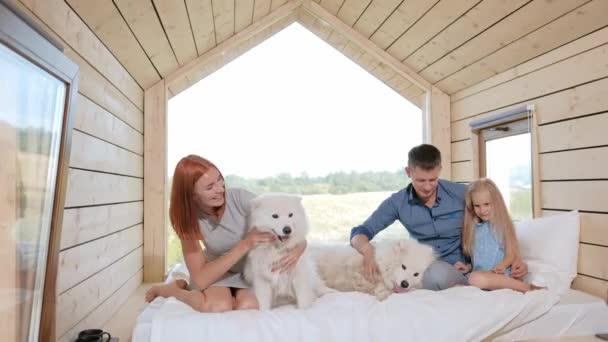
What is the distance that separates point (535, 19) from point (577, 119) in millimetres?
587

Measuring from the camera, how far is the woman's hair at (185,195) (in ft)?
6.37

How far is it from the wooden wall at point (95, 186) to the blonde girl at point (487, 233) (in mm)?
1856

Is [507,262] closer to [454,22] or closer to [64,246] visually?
[454,22]

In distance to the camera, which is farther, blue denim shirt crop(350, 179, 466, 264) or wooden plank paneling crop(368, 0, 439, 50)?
wooden plank paneling crop(368, 0, 439, 50)

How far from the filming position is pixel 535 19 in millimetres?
2553

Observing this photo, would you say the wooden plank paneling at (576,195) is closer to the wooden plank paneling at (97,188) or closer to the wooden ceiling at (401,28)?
the wooden ceiling at (401,28)

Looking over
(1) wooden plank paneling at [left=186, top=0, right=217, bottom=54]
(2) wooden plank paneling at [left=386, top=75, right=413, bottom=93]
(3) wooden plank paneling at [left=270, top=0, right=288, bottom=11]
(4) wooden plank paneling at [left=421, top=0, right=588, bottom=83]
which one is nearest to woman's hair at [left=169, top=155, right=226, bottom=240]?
(1) wooden plank paneling at [left=186, top=0, right=217, bottom=54]

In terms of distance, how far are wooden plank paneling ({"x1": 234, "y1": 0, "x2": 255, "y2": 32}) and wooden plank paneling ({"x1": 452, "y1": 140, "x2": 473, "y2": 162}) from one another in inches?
79.1

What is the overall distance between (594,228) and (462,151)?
1.58m

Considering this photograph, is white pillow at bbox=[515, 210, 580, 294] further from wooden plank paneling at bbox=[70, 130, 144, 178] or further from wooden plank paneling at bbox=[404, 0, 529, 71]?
wooden plank paneling at bbox=[70, 130, 144, 178]

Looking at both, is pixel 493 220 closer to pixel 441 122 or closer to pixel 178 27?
pixel 441 122

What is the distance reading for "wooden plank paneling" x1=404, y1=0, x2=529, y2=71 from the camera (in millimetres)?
2646

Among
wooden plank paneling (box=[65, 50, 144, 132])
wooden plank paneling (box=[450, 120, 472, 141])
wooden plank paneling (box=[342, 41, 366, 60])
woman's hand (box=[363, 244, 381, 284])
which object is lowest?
woman's hand (box=[363, 244, 381, 284])

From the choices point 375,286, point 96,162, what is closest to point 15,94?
point 96,162
